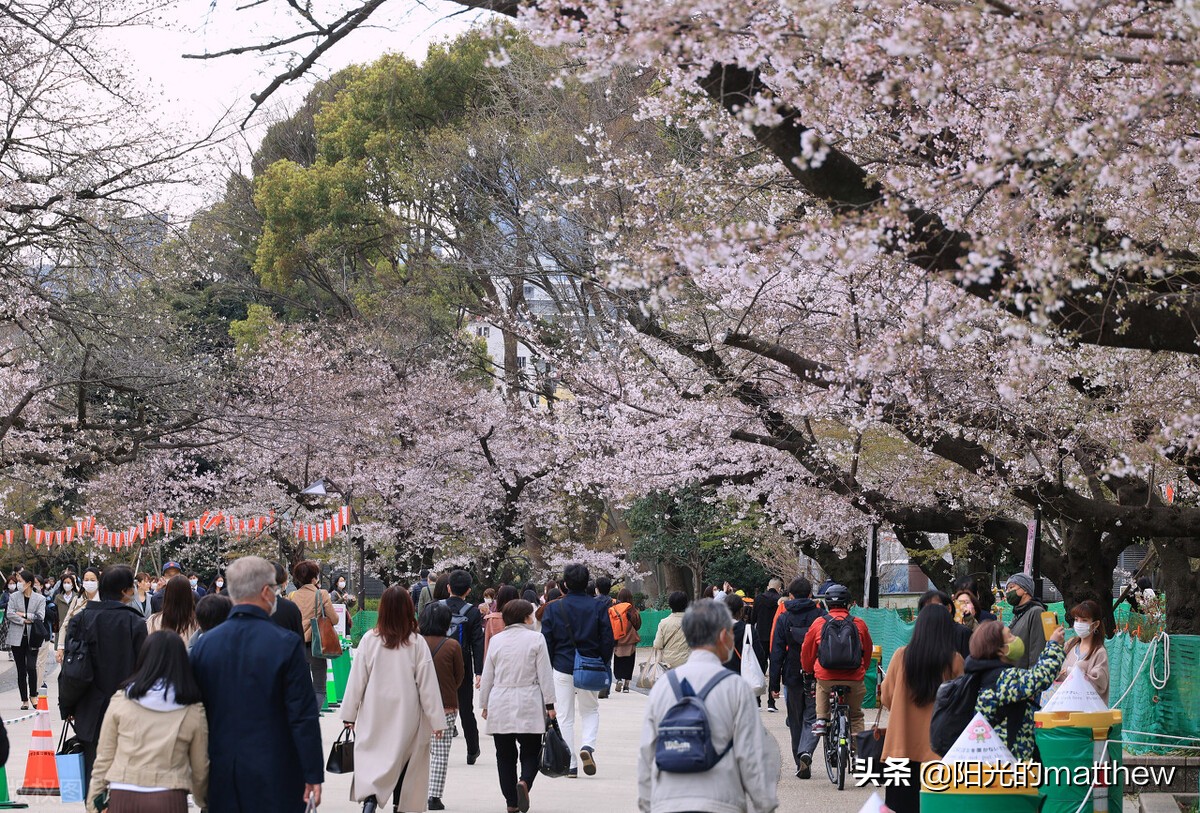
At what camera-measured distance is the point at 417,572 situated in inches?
1478

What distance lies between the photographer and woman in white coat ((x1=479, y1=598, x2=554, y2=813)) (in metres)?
9.79

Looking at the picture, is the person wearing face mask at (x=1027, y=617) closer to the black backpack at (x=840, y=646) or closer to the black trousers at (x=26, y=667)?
the black backpack at (x=840, y=646)

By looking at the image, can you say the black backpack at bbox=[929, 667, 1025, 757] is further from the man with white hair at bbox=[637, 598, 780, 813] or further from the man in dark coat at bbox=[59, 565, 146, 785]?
the man in dark coat at bbox=[59, 565, 146, 785]

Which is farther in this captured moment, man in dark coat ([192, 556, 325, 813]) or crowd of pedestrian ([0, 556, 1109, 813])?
man in dark coat ([192, 556, 325, 813])

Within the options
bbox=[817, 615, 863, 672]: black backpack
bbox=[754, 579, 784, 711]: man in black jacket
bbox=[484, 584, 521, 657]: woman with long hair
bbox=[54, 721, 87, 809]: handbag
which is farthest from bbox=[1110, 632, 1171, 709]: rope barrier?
bbox=[754, 579, 784, 711]: man in black jacket

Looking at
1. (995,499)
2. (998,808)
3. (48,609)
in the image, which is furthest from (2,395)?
(998,808)

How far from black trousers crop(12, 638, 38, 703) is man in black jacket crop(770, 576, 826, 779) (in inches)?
386

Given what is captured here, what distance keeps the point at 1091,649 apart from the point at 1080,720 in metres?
1.15

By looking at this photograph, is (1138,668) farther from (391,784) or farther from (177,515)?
(177,515)

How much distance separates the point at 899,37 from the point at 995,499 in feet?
37.1

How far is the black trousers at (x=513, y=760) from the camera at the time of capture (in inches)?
384

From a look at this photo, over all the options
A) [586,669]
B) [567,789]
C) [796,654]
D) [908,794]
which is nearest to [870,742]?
[908,794]

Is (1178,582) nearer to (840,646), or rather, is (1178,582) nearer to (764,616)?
(764,616)

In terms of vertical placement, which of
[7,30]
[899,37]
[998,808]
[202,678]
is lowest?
[998,808]
